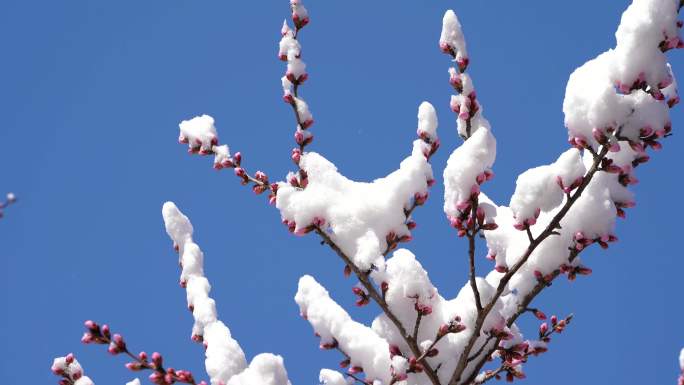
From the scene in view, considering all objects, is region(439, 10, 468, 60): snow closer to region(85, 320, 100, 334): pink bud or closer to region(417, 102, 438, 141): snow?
region(417, 102, 438, 141): snow

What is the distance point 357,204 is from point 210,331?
3.05 ft

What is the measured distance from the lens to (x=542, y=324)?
3.75m

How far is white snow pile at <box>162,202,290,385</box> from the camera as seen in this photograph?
7.78 feet

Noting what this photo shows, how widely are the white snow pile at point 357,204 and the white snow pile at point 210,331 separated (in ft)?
2.02

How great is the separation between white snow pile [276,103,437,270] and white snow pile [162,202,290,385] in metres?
0.62

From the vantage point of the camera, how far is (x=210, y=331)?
301 cm

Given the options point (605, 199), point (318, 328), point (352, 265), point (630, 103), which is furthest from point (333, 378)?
point (630, 103)

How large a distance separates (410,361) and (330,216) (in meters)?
0.76

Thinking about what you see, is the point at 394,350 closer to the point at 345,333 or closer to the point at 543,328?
the point at 345,333

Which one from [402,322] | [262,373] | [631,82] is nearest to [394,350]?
[402,322]

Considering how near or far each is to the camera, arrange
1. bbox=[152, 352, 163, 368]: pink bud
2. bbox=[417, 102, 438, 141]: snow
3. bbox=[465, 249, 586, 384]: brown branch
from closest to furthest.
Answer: bbox=[152, 352, 163, 368]: pink bud, bbox=[465, 249, 586, 384]: brown branch, bbox=[417, 102, 438, 141]: snow

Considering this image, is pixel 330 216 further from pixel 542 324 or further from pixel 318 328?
pixel 542 324

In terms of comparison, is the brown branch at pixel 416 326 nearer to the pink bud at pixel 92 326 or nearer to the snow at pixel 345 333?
the snow at pixel 345 333

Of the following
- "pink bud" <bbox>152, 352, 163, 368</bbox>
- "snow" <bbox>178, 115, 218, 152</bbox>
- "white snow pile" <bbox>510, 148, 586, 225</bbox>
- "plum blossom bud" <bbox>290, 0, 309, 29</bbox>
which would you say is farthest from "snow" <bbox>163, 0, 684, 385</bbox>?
"plum blossom bud" <bbox>290, 0, 309, 29</bbox>
